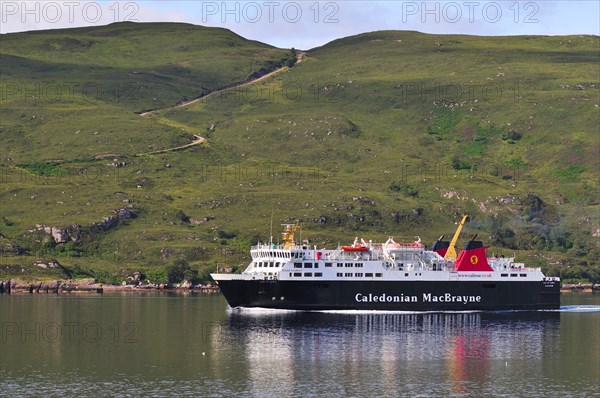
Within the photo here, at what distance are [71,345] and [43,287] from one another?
83.4 metres

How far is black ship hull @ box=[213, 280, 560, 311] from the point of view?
494 feet

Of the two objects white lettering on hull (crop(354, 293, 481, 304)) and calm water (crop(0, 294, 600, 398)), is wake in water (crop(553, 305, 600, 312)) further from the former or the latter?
white lettering on hull (crop(354, 293, 481, 304))

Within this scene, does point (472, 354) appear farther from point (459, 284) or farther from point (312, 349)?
point (459, 284)

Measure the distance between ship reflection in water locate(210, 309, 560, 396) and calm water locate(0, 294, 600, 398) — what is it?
115 millimetres

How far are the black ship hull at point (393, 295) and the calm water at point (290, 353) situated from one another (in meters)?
1.91

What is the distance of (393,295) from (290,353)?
4245 cm

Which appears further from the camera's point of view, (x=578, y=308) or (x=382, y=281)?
(x=578, y=308)

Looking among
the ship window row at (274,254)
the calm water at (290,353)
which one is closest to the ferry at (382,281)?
the ship window row at (274,254)

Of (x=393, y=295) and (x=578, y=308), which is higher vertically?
(x=393, y=295)

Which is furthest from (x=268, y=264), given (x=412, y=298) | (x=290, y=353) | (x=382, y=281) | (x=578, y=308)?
(x=578, y=308)

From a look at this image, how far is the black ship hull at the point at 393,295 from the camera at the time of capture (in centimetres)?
15062

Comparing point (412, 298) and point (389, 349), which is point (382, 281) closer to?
point (412, 298)

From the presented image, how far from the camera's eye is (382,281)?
15388 centimetres

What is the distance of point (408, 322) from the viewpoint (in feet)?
473
